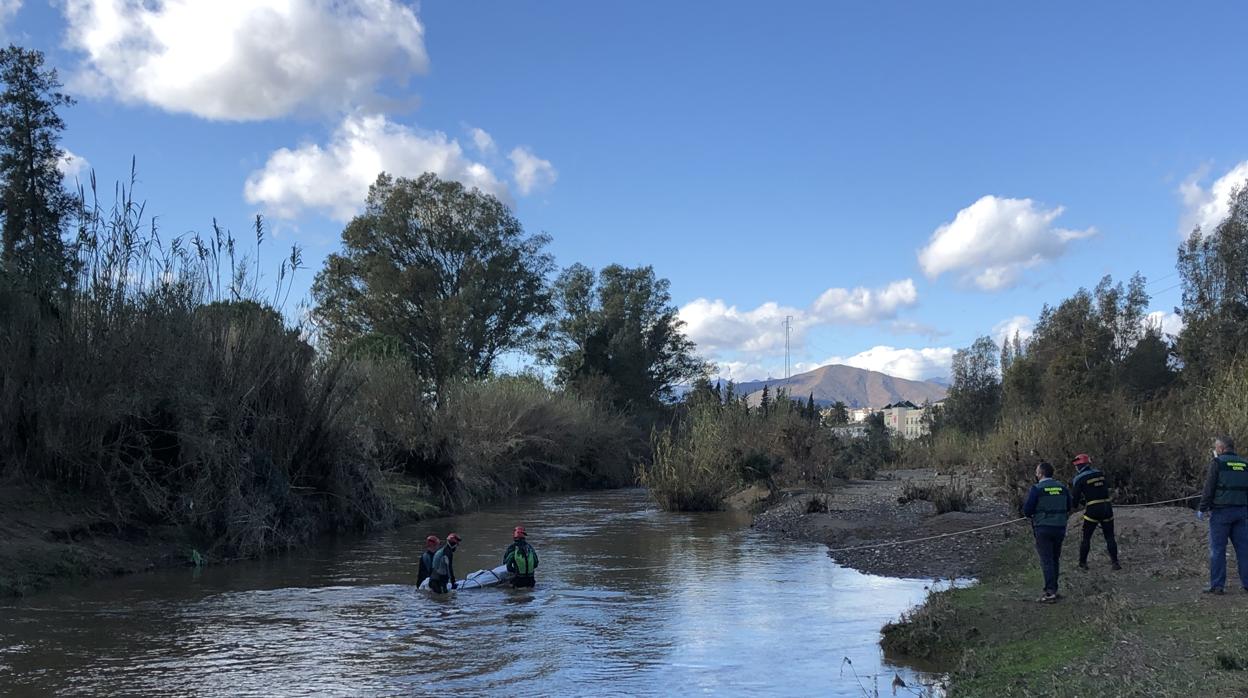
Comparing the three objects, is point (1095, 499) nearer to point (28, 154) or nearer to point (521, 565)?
point (521, 565)

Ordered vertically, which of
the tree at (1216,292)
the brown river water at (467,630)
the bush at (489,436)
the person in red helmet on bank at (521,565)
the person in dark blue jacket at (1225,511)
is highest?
the tree at (1216,292)

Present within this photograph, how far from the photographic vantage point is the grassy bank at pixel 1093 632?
798 cm

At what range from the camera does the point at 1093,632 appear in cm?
1011

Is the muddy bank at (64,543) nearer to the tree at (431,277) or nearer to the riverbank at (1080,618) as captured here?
the riverbank at (1080,618)

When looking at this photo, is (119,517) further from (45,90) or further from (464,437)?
(45,90)

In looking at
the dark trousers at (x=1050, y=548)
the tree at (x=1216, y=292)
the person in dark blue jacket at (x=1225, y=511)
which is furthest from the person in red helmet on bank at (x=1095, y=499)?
the tree at (x=1216, y=292)

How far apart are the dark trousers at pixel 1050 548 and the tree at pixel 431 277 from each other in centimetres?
4195

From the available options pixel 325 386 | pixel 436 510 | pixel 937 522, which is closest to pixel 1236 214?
pixel 937 522

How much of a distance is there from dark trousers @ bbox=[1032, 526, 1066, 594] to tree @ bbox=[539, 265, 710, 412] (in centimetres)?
4677

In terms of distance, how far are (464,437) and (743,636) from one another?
950 inches

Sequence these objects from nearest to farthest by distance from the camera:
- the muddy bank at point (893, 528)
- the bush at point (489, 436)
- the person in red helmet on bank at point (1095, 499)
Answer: the person in red helmet on bank at point (1095, 499)
the muddy bank at point (893, 528)
the bush at point (489, 436)

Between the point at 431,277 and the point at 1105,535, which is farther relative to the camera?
the point at 431,277

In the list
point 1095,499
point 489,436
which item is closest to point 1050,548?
point 1095,499

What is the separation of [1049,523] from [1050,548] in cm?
33
